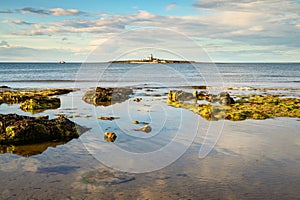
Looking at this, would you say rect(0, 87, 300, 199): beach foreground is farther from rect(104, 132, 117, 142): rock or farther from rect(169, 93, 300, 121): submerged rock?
rect(169, 93, 300, 121): submerged rock

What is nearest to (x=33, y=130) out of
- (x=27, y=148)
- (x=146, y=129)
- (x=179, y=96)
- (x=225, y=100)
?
(x=27, y=148)

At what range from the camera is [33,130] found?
13633 mm

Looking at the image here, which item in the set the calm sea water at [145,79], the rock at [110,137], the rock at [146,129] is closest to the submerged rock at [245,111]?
the rock at [146,129]

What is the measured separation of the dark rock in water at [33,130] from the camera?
43.4 ft

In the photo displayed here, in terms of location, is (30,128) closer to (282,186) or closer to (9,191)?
(9,191)

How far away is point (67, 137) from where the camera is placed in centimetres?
1417

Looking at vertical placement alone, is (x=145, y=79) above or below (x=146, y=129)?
above

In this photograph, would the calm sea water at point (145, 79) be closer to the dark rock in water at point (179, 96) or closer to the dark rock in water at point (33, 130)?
the dark rock in water at point (179, 96)

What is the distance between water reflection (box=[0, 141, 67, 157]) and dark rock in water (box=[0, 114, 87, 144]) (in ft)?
1.56

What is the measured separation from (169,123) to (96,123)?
4.28 meters

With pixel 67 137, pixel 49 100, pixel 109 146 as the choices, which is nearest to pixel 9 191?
pixel 109 146

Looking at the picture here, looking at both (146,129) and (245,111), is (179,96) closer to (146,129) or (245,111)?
(245,111)

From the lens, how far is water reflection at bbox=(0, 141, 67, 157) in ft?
39.2

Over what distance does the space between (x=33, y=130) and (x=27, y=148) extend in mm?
1294
